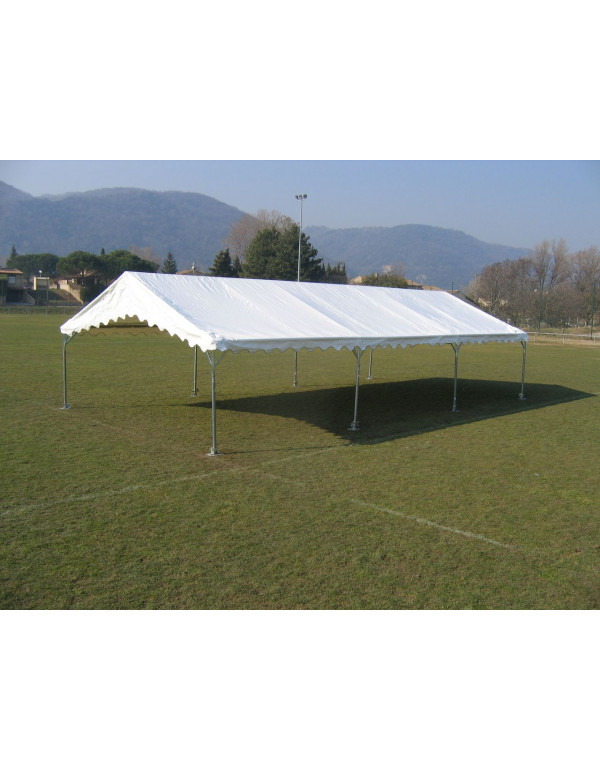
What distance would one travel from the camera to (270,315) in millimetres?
9914

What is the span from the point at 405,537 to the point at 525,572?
3.58ft

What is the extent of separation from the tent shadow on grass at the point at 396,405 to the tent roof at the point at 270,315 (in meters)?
1.37

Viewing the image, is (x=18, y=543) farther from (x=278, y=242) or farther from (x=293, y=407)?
(x=278, y=242)

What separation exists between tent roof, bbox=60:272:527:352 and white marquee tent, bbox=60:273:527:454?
0.05ft

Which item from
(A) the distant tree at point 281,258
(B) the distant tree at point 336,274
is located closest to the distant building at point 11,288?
(A) the distant tree at point 281,258

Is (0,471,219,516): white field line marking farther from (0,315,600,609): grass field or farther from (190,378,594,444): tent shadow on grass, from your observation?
(190,378,594,444): tent shadow on grass

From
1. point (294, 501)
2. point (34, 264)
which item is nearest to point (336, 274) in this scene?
point (34, 264)

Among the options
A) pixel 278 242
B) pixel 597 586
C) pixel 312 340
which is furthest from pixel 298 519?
pixel 278 242

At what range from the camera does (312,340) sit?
29.7ft

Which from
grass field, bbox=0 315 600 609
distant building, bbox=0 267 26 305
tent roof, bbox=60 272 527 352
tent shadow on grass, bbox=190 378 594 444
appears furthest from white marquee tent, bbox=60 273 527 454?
distant building, bbox=0 267 26 305

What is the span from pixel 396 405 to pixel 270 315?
4009mm

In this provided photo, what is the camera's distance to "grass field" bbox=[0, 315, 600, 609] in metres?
4.73

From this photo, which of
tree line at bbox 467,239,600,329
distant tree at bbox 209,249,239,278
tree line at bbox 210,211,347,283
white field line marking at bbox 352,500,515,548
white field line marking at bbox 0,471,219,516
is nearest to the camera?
A: white field line marking at bbox 352,500,515,548

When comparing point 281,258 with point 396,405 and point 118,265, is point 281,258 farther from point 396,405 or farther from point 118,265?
point 396,405
